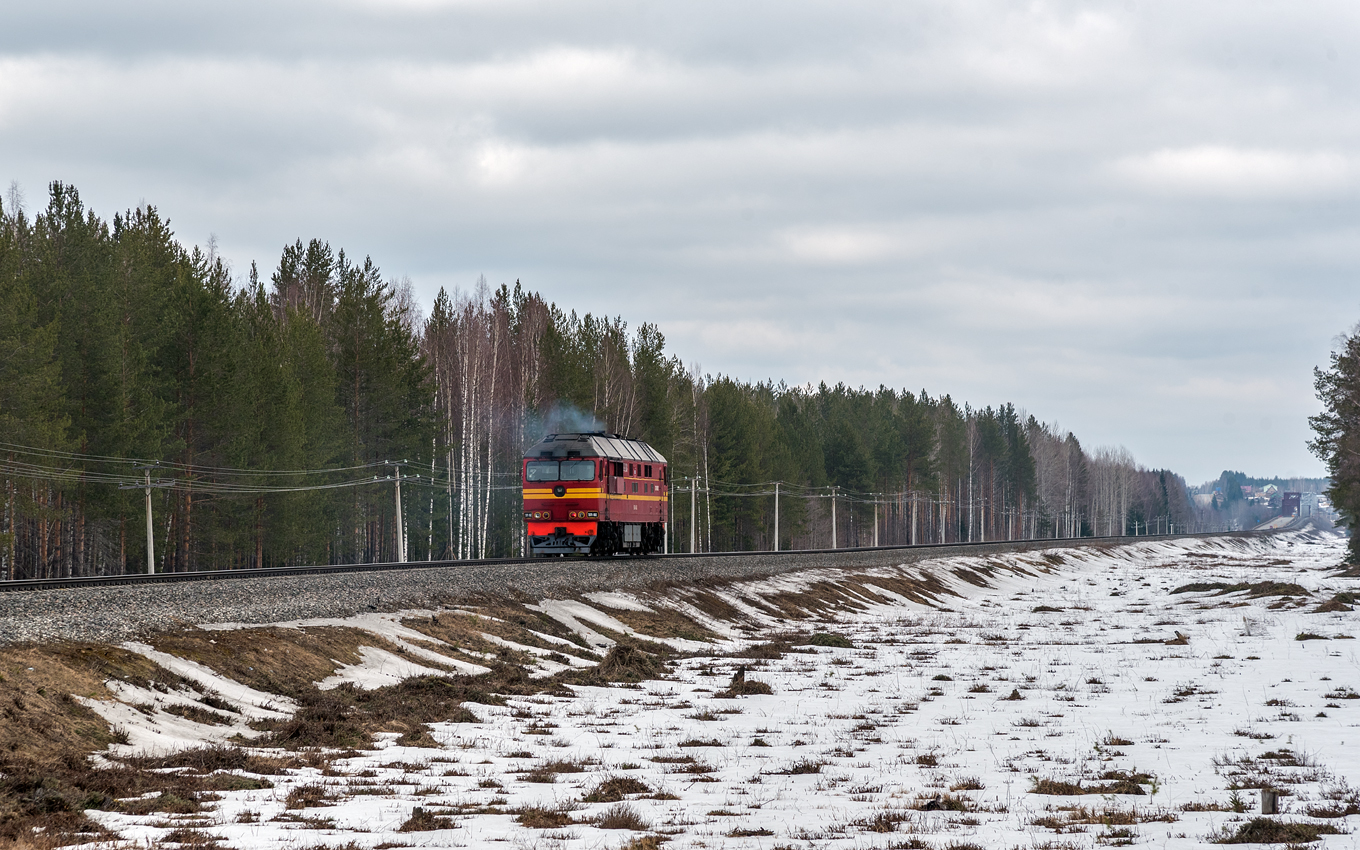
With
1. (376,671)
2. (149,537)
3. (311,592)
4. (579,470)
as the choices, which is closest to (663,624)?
(579,470)

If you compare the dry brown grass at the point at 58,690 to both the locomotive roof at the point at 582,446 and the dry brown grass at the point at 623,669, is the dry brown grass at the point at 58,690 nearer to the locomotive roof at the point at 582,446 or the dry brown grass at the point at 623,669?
the dry brown grass at the point at 623,669

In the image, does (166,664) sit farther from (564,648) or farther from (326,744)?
(564,648)

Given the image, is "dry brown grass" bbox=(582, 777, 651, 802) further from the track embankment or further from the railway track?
the railway track

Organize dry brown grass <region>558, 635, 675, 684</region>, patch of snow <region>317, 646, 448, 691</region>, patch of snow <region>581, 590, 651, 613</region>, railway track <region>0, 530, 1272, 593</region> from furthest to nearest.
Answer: patch of snow <region>581, 590, 651, 613</region> < railway track <region>0, 530, 1272, 593</region> < dry brown grass <region>558, 635, 675, 684</region> < patch of snow <region>317, 646, 448, 691</region>

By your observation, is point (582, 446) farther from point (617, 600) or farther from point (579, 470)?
point (617, 600)

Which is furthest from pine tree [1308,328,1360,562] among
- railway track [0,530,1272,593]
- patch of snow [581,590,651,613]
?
patch of snow [581,590,651,613]

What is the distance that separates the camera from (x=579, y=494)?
44.6m

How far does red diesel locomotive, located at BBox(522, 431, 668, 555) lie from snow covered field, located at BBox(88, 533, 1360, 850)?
7663mm

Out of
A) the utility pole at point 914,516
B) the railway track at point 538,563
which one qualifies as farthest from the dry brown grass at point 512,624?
the utility pole at point 914,516

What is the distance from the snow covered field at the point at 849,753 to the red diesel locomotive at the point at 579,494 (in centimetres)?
766

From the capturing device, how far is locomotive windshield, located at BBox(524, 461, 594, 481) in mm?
44281

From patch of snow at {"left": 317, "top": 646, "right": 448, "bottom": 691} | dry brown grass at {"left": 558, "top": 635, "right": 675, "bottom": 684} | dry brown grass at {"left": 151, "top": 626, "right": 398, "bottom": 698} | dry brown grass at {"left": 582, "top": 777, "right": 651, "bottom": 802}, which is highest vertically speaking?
dry brown grass at {"left": 151, "top": 626, "right": 398, "bottom": 698}

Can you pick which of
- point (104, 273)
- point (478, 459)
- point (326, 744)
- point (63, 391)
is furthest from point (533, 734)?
point (478, 459)

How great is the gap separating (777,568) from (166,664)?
131 ft
